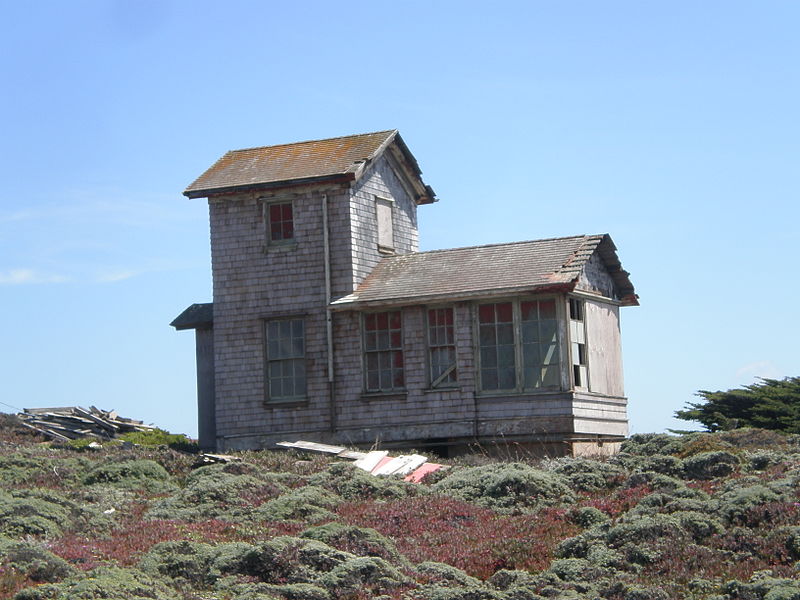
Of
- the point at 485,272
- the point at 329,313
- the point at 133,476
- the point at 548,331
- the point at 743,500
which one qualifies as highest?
the point at 485,272

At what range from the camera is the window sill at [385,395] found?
91.0ft

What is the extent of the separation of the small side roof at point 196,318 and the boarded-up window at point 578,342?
8.88 meters

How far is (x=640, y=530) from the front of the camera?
1675 cm

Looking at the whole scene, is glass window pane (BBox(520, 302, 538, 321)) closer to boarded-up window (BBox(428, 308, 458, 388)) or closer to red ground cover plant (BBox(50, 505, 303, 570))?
boarded-up window (BBox(428, 308, 458, 388))

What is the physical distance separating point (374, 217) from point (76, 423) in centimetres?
1129

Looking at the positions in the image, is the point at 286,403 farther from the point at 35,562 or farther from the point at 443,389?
the point at 35,562

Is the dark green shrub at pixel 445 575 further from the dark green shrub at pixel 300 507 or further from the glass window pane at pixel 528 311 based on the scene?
the glass window pane at pixel 528 311

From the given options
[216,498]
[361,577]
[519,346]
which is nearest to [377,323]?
[519,346]

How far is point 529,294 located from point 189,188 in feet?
29.2

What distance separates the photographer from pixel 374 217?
1184 inches

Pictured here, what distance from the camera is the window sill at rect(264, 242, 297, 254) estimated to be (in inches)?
1150

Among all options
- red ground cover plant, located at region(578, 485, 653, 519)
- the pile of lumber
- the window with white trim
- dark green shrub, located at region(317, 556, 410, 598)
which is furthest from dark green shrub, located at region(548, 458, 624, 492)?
the pile of lumber

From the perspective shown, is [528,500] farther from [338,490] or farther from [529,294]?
[529,294]

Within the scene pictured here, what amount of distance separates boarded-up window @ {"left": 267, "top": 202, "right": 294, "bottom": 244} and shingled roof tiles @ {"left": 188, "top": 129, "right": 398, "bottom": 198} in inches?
26.9
